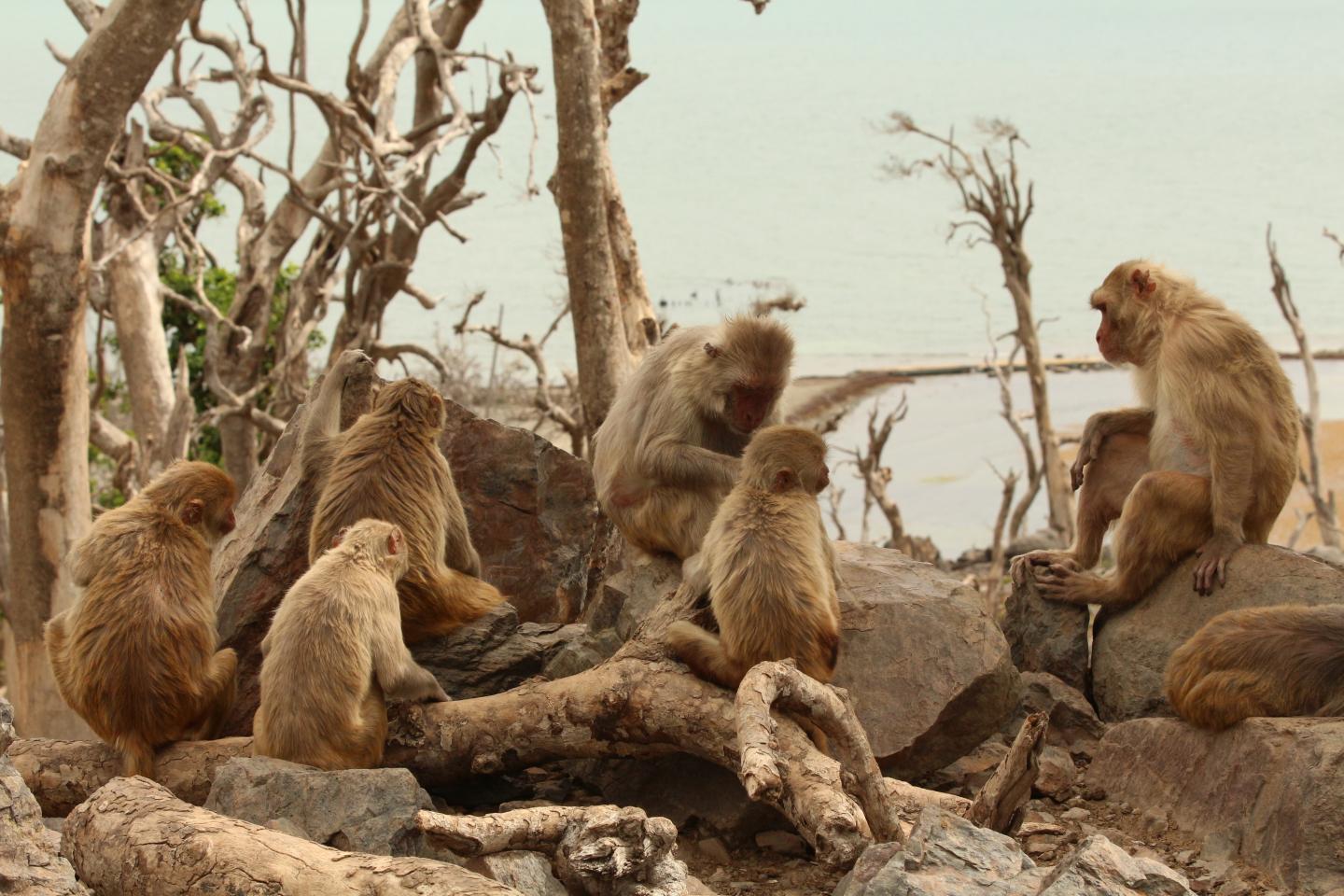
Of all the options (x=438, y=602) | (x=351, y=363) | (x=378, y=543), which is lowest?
(x=438, y=602)

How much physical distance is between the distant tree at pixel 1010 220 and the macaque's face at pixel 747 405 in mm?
13495

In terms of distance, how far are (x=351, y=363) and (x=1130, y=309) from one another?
10.8 ft

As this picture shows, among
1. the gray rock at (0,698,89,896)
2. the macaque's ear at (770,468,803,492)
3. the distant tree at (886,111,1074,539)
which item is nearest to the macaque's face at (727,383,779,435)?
the macaque's ear at (770,468,803,492)

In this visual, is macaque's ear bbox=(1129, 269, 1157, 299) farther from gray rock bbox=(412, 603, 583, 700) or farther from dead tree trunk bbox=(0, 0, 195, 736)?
dead tree trunk bbox=(0, 0, 195, 736)

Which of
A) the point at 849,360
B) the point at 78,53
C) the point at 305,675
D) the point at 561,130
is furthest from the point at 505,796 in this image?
the point at 849,360

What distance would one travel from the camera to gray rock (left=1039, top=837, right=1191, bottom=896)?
358cm

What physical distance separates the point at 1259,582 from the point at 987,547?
15.1 metres

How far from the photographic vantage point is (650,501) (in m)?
6.08

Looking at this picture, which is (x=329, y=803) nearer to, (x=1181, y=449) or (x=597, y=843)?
(x=597, y=843)

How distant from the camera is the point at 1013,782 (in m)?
4.13

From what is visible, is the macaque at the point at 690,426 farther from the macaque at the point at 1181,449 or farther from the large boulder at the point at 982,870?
the large boulder at the point at 982,870

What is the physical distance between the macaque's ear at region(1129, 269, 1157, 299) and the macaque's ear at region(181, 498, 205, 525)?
12.7 ft

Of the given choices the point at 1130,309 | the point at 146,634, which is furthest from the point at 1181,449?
the point at 146,634

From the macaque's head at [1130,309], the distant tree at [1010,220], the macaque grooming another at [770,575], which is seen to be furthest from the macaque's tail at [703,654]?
the distant tree at [1010,220]
